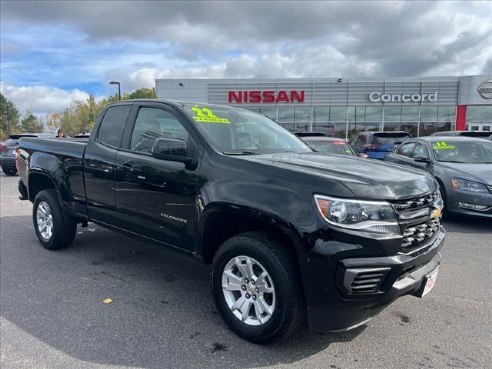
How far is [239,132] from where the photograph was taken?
413 centimetres

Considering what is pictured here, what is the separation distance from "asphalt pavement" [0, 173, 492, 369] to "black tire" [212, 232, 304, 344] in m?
0.13

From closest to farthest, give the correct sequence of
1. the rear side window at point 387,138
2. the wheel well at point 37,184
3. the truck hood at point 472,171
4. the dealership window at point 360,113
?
the wheel well at point 37,184
the truck hood at point 472,171
the rear side window at point 387,138
the dealership window at point 360,113

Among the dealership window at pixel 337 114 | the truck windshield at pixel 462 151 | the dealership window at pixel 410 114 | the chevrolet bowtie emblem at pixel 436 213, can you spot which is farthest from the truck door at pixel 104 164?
the dealership window at pixel 410 114

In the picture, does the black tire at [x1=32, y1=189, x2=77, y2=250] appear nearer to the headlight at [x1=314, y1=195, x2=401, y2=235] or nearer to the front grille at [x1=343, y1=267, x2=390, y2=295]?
the headlight at [x1=314, y1=195, x2=401, y2=235]

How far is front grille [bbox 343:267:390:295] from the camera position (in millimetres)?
2684

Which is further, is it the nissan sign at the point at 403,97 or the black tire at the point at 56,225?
the nissan sign at the point at 403,97

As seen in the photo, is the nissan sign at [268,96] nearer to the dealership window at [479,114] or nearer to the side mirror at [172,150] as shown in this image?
the dealership window at [479,114]

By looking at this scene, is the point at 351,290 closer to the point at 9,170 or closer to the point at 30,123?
the point at 9,170

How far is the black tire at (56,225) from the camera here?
538cm

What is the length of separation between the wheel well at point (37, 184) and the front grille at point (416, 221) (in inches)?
186

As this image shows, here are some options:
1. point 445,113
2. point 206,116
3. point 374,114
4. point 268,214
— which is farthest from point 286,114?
point 268,214

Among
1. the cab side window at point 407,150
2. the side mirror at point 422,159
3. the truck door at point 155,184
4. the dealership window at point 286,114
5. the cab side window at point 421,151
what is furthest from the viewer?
the dealership window at point 286,114

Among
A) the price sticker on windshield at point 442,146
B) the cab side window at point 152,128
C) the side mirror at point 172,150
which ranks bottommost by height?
the price sticker on windshield at point 442,146

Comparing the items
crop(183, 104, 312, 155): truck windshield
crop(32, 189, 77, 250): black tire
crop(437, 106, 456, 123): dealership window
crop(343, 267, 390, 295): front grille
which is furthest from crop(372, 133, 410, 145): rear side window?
crop(437, 106, 456, 123): dealership window
